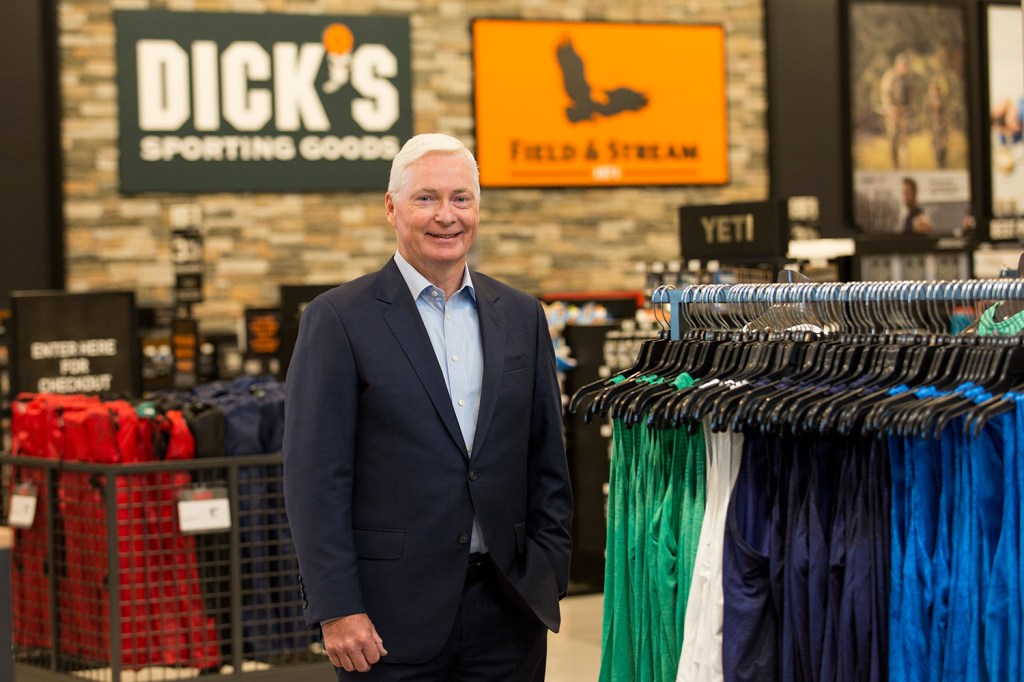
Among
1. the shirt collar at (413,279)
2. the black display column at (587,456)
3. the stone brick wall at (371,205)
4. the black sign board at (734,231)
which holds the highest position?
Answer: the stone brick wall at (371,205)

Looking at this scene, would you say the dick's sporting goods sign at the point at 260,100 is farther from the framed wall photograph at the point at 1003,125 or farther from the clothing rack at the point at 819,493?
the clothing rack at the point at 819,493

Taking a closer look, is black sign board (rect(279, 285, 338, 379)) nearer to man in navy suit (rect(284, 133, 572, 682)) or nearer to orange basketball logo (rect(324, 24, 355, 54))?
orange basketball logo (rect(324, 24, 355, 54))

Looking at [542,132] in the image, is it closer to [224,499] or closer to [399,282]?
[224,499]

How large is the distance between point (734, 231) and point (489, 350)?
3978 millimetres

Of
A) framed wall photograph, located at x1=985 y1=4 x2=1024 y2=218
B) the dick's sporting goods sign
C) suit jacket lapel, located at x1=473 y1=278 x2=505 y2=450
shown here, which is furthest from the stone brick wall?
suit jacket lapel, located at x1=473 y1=278 x2=505 y2=450

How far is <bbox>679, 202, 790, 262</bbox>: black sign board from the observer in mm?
→ 6193

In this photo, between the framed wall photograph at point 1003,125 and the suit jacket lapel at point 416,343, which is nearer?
the suit jacket lapel at point 416,343

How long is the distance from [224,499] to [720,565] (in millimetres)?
2491

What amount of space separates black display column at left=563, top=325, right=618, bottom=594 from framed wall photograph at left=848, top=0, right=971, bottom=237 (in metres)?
5.22

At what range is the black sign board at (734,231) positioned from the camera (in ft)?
20.3

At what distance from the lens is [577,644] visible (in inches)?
233

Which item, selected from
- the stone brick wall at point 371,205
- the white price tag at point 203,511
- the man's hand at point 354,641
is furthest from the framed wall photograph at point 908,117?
the man's hand at point 354,641

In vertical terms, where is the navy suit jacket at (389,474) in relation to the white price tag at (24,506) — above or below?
above

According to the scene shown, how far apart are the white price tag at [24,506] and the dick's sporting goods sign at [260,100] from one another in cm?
502
